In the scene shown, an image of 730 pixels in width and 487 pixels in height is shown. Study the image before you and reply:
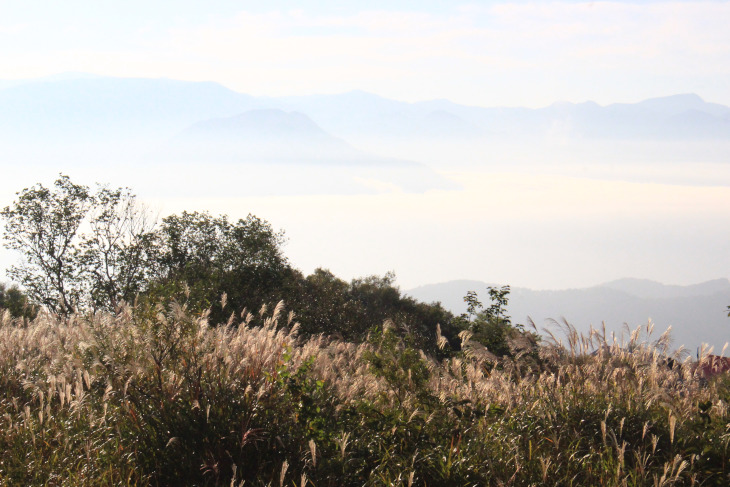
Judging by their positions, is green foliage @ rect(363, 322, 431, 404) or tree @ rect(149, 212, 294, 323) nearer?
green foliage @ rect(363, 322, 431, 404)

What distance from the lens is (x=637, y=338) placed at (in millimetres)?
9258

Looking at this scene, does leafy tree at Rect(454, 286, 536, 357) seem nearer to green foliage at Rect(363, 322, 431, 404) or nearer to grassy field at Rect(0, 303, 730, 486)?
green foliage at Rect(363, 322, 431, 404)

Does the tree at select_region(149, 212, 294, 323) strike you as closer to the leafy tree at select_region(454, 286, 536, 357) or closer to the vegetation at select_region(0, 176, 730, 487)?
the leafy tree at select_region(454, 286, 536, 357)

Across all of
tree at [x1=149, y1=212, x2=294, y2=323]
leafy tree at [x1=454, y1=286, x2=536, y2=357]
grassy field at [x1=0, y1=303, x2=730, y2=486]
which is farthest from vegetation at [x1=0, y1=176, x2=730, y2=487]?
tree at [x1=149, y1=212, x2=294, y2=323]

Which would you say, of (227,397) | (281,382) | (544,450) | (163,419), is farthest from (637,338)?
(163,419)

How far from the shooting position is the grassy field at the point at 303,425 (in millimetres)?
5430

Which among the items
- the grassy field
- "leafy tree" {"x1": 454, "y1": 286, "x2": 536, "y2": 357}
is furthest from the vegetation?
"leafy tree" {"x1": 454, "y1": 286, "x2": 536, "y2": 357}

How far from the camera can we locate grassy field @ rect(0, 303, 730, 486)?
5.43 metres

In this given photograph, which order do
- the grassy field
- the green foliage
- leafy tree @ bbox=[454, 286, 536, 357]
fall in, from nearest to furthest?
the grassy field < the green foliage < leafy tree @ bbox=[454, 286, 536, 357]

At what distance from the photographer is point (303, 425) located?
5.99 m

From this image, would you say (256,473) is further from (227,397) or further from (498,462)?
(498,462)

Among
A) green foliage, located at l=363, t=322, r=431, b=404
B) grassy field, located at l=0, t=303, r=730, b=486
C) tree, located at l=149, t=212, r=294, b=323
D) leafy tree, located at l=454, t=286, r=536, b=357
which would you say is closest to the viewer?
grassy field, located at l=0, t=303, r=730, b=486

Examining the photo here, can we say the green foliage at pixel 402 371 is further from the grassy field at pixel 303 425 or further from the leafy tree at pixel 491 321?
the leafy tree at pixel 491 321

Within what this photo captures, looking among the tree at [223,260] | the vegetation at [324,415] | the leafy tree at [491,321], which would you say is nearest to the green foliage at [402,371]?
the vegetation at [324,415]
